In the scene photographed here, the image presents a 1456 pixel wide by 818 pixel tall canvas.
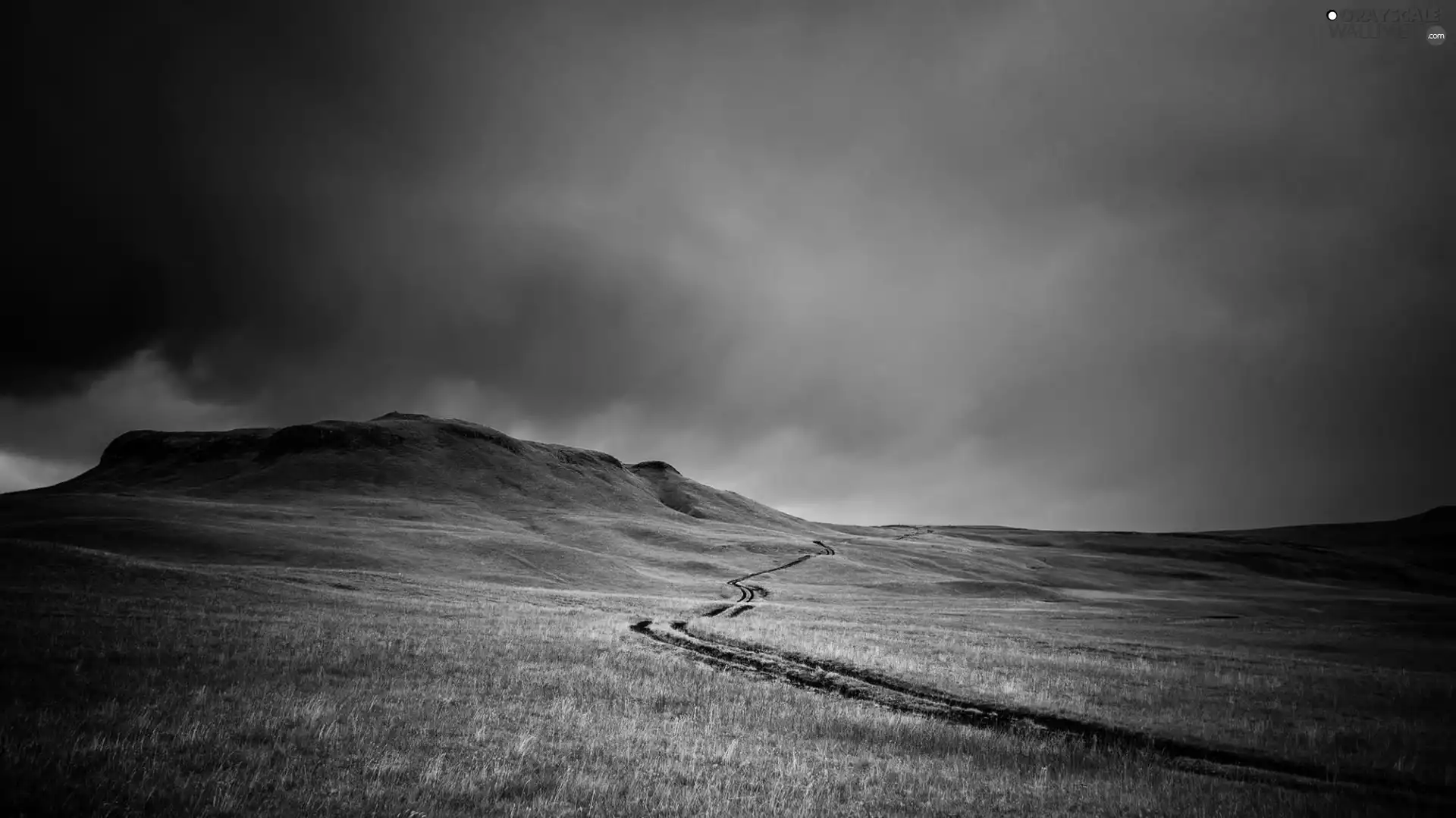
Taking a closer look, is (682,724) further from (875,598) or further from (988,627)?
(875,598)

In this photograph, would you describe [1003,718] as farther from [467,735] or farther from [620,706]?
[467,735]

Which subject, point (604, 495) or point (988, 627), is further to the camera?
point (604, 495)

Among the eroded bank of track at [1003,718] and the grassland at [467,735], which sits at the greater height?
the grassland at [467,735]

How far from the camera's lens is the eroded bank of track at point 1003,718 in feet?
49.5

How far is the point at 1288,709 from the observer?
70.8 feet

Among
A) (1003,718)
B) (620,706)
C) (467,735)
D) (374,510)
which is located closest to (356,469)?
(374,510)

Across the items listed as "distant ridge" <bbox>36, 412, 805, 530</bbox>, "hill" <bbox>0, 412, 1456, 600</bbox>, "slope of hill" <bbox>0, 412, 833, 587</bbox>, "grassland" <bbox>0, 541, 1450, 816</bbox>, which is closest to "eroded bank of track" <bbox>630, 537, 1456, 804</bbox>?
"grassland" <bbox>0, 541, 1450, 816</bbox>

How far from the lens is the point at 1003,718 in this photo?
20.7m

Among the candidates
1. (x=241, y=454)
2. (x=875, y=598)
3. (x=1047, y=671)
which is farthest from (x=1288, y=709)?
(x=241, y=454)

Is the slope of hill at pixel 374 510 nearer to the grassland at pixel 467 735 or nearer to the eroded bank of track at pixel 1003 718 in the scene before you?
the eroded bank of track at pixel 1003 718

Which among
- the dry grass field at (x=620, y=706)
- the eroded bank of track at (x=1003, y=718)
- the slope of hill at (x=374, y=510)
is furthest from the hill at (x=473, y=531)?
the eroded bank of track at (x=1003, y=718)

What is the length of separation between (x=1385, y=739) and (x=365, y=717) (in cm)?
2722

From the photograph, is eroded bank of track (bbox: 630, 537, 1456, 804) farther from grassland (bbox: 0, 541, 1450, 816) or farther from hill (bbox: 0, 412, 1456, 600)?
hill (bbox: 0, 412, 1456, 600)

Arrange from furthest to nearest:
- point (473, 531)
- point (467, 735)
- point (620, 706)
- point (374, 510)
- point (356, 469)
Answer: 1. point (356, 469)
2. point (374, 510)
3. point (473, 531)
4. point (620, 706)
5. point (467, 735)
